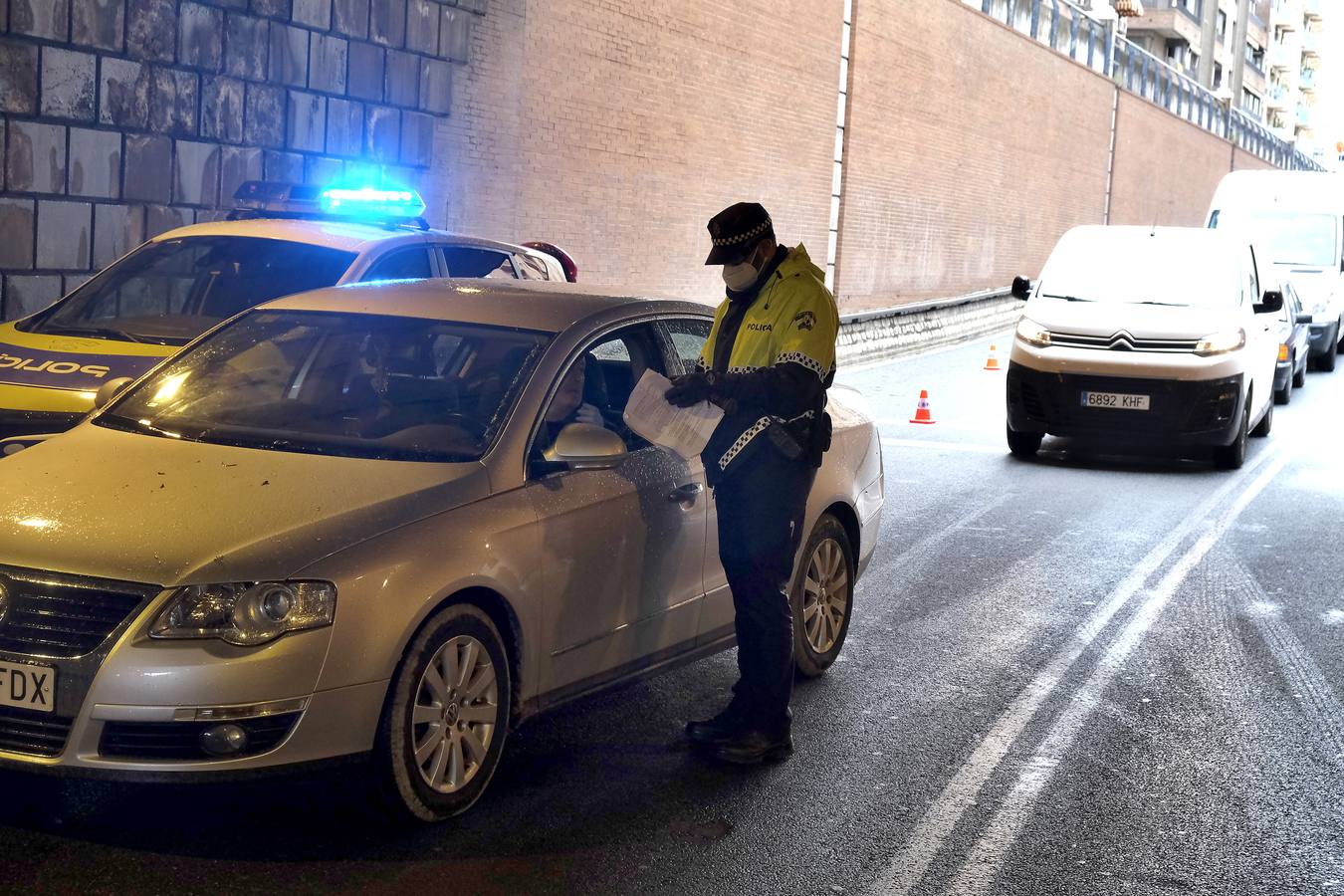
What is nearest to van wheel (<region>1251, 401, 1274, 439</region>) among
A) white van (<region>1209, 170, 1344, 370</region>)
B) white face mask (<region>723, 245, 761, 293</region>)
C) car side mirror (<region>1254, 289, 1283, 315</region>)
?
car side mirror (<region>1254, 289, 1283, 315</region>)

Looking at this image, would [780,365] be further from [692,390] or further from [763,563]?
[763,563]

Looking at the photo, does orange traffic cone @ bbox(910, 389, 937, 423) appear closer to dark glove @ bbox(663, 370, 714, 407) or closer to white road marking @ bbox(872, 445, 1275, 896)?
white road marking @ bbox(872, 445, 1275, 896)

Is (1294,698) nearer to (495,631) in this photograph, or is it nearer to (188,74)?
(495,631)

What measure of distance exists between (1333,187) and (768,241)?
22066mm

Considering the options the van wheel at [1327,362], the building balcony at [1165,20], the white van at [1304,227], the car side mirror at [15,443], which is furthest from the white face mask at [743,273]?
the building balcony at [1165,20]

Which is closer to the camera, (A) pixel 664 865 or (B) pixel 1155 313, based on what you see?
(A) pixel 664 865

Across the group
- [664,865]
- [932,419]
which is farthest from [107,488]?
[932,419]

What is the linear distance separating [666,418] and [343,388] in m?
1.06

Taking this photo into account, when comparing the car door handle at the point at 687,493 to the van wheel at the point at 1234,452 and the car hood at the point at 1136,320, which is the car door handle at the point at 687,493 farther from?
the van wheel at the point at 1234,452

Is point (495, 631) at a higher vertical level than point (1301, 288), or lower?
lower

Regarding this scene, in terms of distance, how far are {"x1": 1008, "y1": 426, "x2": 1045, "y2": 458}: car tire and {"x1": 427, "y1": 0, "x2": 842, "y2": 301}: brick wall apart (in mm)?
5555

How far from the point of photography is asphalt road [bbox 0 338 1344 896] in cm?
446

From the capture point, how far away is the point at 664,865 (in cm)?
455

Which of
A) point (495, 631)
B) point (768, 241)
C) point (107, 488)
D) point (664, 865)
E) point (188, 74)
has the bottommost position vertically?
point (664, 865)
